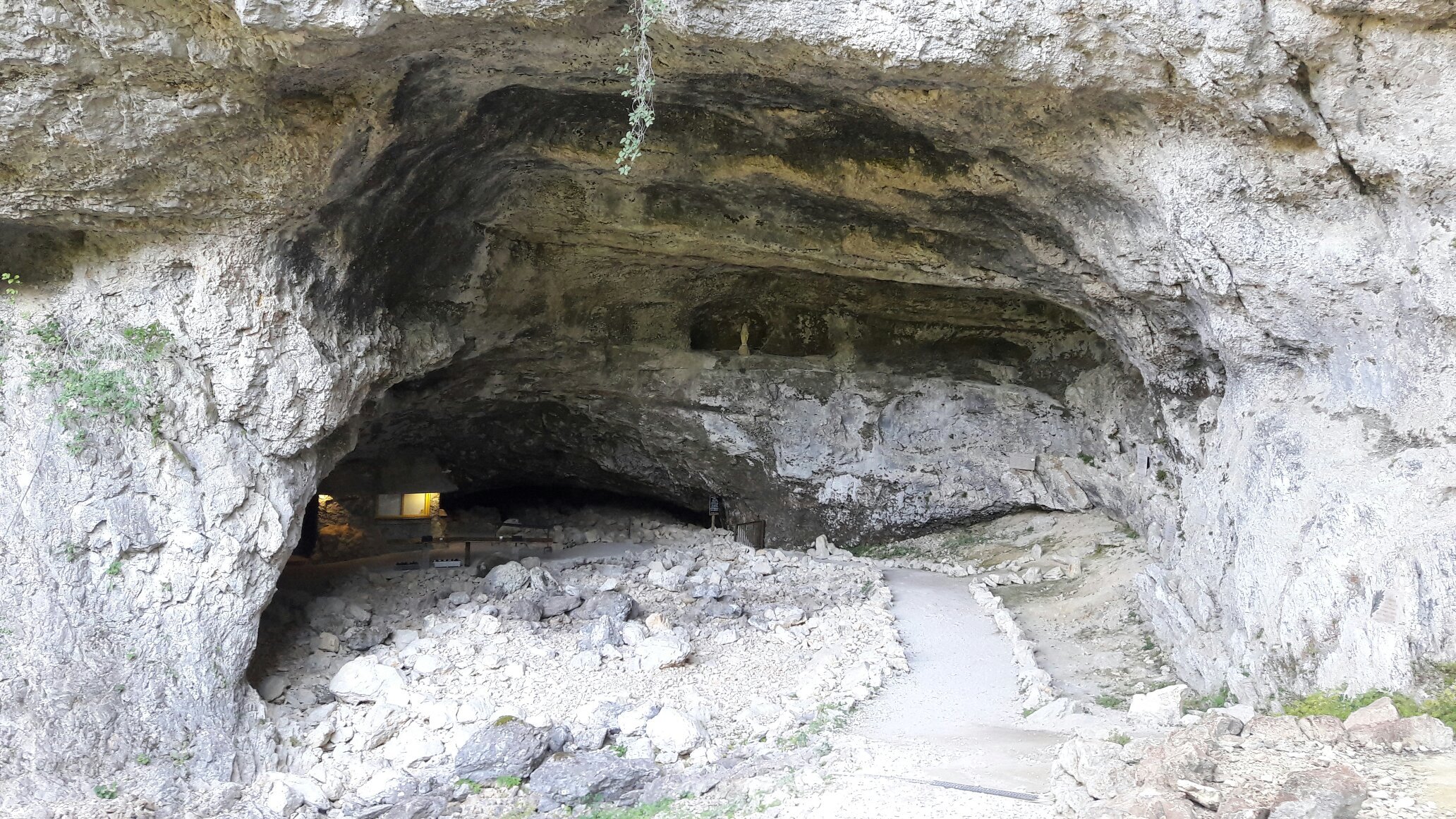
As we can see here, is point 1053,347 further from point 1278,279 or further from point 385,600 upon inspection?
point 385,600

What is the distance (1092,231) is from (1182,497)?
283 centimetres

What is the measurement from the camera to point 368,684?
7.59 metres

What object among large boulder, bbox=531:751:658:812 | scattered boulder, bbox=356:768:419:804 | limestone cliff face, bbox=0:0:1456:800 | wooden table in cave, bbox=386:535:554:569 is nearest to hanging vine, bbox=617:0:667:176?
limestone cliff face, bbox=0:0:1456:800

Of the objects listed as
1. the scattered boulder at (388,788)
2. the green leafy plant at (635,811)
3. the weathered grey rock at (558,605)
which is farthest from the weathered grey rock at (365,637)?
the green leafy plant at (635,811)

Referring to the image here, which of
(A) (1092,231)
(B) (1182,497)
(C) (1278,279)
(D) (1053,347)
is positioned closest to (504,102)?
(A) (1092,231)

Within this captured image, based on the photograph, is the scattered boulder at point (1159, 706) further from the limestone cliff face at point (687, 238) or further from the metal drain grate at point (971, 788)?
the metal drain grate at point (971, 788)

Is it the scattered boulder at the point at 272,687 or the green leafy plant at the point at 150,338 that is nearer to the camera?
the green leafy plant at the point at 150,338

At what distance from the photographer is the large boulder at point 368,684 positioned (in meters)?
7.52

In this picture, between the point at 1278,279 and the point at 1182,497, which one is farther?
the point at 1182,497

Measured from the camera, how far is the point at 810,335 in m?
14.1

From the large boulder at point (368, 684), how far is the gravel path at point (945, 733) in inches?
145

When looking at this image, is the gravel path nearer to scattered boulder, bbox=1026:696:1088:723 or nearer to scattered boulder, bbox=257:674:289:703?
scattered boulder, bbox=1026:696:1088:723

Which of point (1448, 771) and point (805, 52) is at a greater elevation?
point (805, 52)

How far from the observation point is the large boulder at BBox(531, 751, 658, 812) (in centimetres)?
596
